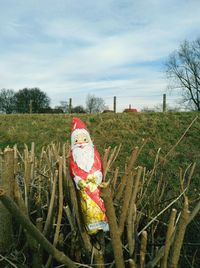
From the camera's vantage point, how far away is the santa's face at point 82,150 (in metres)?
1.23

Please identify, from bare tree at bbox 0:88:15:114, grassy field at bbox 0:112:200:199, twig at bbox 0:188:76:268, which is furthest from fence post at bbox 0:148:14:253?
bare tree at bbox 0:88:15:114

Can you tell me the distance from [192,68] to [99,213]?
2749 centimetres

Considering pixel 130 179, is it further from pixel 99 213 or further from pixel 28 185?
pixel 28 185

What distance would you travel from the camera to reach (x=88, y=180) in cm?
119

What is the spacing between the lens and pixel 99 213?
1148mm

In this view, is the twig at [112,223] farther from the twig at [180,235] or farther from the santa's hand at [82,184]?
the santa's hand at [82,184]

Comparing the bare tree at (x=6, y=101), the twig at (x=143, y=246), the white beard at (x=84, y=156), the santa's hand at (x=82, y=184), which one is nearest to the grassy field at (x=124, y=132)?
the white beard at (x=84, y=156)

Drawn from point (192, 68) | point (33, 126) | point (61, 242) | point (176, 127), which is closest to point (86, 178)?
point (61, 242)

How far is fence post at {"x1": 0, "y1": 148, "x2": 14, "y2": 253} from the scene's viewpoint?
0.83m

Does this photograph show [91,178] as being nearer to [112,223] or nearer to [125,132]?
[112,223]

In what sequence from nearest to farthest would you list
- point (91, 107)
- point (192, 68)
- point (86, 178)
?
point (86, 178) → point (91, 107) → point (192, 68)

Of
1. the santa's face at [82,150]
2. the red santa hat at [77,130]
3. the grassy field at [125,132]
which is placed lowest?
the grassy field at [125,132]

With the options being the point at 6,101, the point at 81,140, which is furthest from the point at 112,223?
the point at 6,101

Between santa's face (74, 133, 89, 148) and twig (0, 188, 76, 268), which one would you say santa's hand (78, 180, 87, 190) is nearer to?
santa's face (74, 133, 89, 148)
